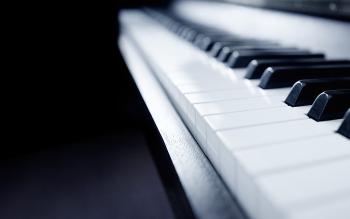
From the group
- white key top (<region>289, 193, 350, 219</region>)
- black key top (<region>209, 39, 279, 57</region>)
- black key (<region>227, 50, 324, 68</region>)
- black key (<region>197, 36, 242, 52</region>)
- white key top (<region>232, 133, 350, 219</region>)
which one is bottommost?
black key (<region>197, 36, 242, 52</region>)

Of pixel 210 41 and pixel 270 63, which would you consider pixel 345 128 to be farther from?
pixel 210 41

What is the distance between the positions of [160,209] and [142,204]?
0.30 ft

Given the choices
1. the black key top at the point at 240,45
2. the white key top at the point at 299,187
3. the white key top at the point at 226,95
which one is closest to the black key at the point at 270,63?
the white key top at the point at 226,95

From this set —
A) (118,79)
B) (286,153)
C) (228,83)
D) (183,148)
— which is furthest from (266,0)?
(118,79)

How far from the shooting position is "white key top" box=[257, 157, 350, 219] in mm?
405

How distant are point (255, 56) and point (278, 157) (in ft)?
2.34

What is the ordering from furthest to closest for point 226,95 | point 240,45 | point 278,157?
point 240,45
point 226,95
point 278,157

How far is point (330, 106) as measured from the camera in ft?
2.22

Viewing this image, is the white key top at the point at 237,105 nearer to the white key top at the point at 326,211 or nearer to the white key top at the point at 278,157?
the white key top at the point at 278,157

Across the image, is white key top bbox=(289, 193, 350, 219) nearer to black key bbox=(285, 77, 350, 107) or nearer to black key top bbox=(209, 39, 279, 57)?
black key bbox=(285, 77, 350, 107)

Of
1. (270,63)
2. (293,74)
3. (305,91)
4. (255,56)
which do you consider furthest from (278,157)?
(255,56)

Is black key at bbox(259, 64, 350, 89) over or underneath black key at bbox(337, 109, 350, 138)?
underneath

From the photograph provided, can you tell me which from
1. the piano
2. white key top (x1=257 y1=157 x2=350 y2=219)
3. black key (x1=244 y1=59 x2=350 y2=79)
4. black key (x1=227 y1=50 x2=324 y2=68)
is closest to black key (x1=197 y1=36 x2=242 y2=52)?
the piano

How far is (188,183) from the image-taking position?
0.60 m
